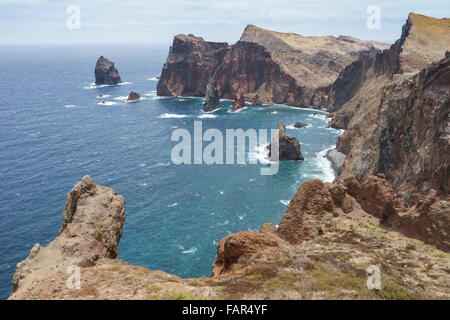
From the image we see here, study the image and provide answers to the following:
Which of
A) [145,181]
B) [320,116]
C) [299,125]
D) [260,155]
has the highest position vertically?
[320,116]

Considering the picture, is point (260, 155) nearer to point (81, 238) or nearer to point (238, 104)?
point (238, 104)

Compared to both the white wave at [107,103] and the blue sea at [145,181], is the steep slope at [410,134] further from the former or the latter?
the white wave at [107,103]

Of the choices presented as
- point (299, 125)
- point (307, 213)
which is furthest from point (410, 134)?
point (299, 125)

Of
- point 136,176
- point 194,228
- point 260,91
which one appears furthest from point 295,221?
point 260,91

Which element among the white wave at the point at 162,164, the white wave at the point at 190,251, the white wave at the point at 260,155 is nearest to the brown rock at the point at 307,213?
the white wave at the point at 190,251

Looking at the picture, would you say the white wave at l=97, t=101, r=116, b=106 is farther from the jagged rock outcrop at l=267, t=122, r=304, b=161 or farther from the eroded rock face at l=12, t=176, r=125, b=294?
the eroded rock face at l=12, t=176, r=125, b=294

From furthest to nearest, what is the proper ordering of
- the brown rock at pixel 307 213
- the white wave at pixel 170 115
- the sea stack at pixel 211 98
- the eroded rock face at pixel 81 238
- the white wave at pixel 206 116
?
1. the sea stack at pixel 211 98
2. the white wave at pixel 206 116
3. the white wave at pixel 170 115
4. the brown rock at pixel 307 213
5. the eroded rock face at pixel 81 238
